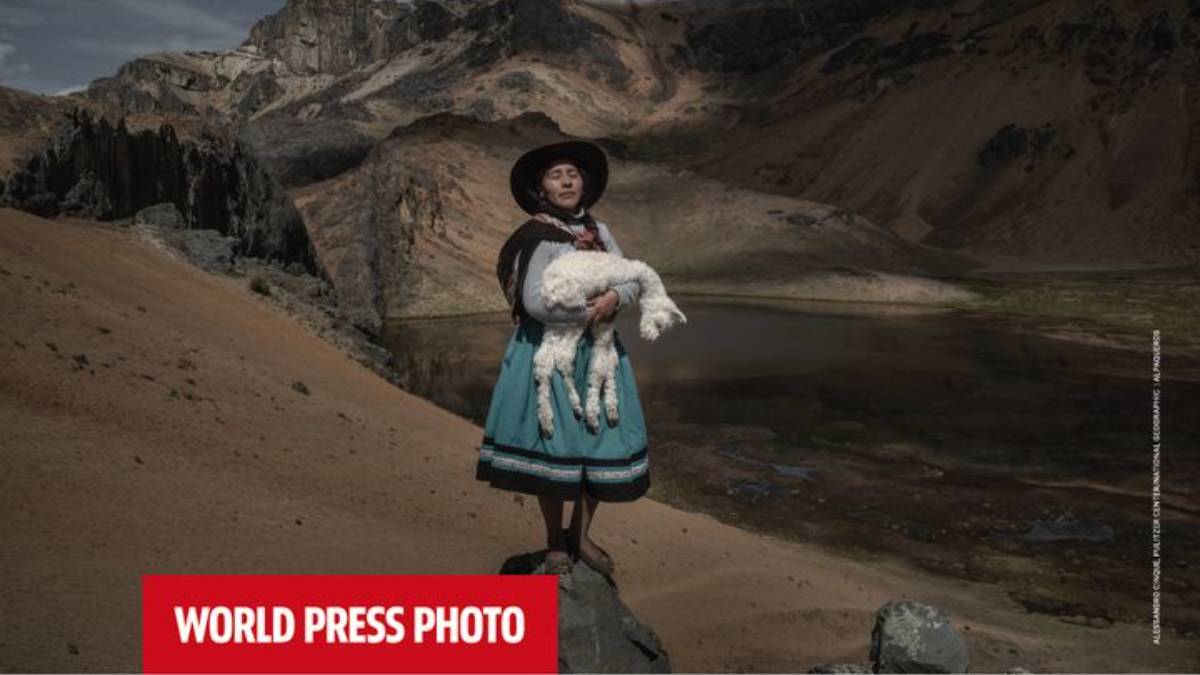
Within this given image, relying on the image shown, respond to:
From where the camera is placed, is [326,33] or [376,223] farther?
[326,33]

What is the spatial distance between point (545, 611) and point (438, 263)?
1628 inches

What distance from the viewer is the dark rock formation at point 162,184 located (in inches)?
647

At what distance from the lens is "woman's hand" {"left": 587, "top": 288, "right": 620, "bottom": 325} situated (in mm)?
5043

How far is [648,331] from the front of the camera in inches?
208

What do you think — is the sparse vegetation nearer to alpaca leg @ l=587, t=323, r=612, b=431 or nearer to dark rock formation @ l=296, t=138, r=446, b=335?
dark rock formation @ l=296, t=138, r=446, b=335

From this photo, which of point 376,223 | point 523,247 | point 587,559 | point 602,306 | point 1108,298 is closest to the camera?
point 602,306

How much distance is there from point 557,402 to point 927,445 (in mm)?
14743

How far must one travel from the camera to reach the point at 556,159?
5.45 metres

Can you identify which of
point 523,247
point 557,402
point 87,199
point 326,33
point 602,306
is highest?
point 326,33

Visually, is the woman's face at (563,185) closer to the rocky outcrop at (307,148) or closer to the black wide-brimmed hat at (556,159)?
the black wide-brimmed hat at (556,159)

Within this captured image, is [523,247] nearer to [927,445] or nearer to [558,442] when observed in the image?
[558,442]

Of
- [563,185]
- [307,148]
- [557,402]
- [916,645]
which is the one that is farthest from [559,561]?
[307,148]

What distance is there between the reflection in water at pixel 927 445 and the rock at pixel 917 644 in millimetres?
4882

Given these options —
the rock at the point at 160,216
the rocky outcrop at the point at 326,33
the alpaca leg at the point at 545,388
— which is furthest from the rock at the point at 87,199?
the rocky outcrop at the point at 326,33
